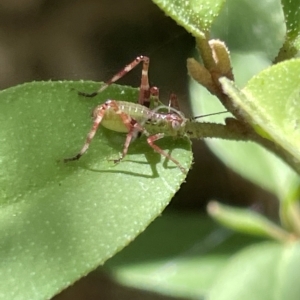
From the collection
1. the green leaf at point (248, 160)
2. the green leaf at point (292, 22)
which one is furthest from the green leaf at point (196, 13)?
the green leaf at point (248, 160)

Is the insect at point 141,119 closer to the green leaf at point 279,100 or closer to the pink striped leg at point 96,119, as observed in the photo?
the pink striped leg at point 96,119

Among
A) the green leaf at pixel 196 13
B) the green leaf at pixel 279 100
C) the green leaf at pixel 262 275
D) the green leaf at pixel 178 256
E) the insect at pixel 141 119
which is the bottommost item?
→ the green leaf at pixel 178 256

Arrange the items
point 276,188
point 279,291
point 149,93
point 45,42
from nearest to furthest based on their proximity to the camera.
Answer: point 149,93 → point 279,291 → point 276,188 → point 45,42

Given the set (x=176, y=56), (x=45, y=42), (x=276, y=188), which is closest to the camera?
(x=176, y=56)

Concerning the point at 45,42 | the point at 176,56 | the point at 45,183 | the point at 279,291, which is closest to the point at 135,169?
the point at 45,183

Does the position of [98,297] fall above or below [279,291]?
below

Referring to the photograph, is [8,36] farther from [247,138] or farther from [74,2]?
[247,138]

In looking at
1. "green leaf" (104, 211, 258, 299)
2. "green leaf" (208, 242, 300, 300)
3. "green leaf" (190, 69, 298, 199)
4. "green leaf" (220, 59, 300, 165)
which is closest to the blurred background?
"green leaf" (104, 211, 258, 299)
